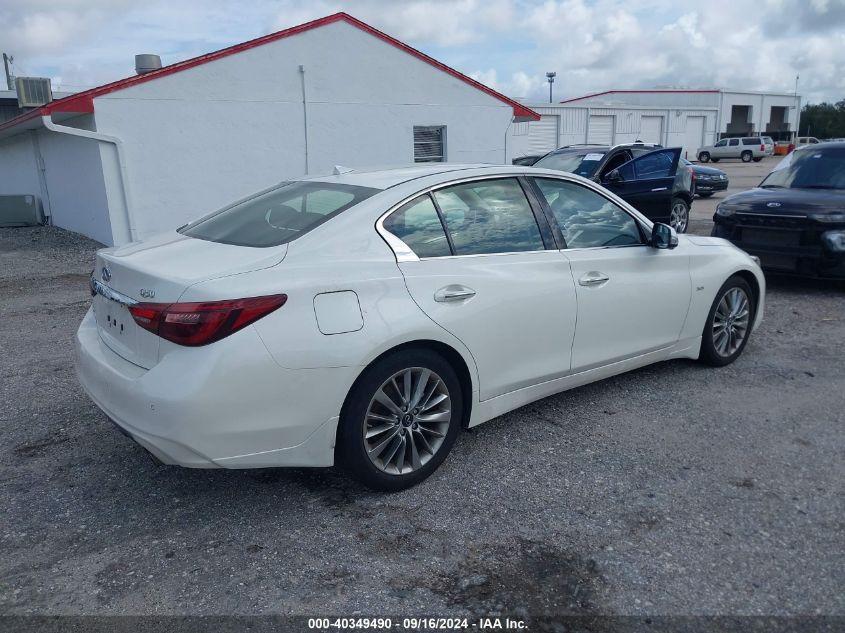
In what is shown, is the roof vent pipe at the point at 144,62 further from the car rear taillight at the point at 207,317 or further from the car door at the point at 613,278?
the car rear taillight at the point at 207,317

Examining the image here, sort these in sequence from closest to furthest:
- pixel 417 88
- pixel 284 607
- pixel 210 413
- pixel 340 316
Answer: pixel 284 607 < pixel 210 413 < pixel 340 316 < pixel 417 88

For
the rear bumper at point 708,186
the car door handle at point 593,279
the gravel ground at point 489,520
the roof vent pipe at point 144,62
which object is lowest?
the gravel ground at point 489,520

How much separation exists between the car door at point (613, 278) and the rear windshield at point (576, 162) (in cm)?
724

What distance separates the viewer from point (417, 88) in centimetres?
1503

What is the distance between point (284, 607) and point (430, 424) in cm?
118

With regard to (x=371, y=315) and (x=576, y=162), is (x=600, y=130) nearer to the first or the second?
(x=576, y=162)

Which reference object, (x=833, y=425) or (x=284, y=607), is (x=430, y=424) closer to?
(x=284, y=607)

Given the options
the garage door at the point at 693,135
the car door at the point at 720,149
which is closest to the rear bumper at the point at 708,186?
the car door at the point at 720,149

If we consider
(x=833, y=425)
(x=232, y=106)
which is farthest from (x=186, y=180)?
(x=833, y=425)

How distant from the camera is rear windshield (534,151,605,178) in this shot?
1172 cm

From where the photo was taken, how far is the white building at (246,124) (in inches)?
476

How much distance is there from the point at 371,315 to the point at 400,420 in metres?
0.57

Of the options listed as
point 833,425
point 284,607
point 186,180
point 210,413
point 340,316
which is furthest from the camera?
point 186,180

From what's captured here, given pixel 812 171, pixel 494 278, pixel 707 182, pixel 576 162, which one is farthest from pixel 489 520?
pixel 707 182
